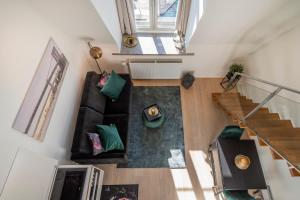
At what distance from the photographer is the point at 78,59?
3299 millimetres

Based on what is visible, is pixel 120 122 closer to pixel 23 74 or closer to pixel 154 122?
pixel 154 122

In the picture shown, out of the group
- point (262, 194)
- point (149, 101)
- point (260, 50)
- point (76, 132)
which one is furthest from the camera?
point (149, 101)

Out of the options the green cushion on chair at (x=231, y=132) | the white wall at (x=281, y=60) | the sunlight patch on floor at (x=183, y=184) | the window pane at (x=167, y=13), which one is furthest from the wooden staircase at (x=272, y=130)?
the window pane at (x=167, y=13)

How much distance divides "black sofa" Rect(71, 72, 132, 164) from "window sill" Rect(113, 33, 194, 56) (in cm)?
56

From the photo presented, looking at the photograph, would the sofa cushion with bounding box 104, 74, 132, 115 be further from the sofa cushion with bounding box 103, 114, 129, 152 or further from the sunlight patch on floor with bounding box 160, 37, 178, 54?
the sunlight patch on floor with bounding box 160, 37, 178, 54

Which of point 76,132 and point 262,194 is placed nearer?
point 76,132

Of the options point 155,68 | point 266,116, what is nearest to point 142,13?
point 155,68

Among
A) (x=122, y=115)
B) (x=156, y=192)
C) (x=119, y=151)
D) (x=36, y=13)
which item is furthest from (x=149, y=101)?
(x=36, y=13)

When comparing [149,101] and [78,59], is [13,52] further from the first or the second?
[149,101]

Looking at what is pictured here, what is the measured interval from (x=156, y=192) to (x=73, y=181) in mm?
1485

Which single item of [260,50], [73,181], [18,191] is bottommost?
[18,191]

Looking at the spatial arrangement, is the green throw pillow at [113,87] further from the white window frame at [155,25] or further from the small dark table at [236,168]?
the small dark table at [236,168]

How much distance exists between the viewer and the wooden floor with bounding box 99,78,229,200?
3174mm

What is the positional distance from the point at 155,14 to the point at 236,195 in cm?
343
